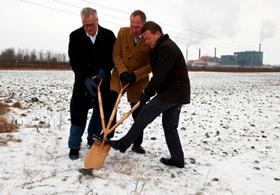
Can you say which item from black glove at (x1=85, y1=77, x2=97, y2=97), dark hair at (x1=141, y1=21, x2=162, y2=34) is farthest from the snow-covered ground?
dark hair at (x1=141, y1=21, x2=162, y2=34)

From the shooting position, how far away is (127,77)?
4.97 m

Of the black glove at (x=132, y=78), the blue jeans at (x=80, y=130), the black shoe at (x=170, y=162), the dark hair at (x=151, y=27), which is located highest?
the dark hair at (x=151, y=27)

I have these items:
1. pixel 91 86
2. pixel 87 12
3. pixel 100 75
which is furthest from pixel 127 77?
pixel 87 12

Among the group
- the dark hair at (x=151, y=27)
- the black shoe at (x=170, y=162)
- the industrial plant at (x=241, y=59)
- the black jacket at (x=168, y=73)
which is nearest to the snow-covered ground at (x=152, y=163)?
the black shoe at (x=170, y=162)

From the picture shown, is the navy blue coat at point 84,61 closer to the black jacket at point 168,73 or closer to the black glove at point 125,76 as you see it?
the black glove at point 125,76

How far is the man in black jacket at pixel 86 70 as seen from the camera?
16.5ft

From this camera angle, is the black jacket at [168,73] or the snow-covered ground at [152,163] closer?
the snow-covered ground at [152,163]

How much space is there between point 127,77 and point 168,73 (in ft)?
2.28

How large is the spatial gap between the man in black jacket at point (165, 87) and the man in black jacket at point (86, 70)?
2.14 ft

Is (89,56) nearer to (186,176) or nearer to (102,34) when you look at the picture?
(102,34)

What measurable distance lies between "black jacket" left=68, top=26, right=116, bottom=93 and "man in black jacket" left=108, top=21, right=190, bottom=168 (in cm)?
79

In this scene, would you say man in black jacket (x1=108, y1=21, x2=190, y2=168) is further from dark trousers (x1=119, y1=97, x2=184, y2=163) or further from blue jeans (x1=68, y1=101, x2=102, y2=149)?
blue jeans (x1=68, y1=101, x2=102, y2=149)

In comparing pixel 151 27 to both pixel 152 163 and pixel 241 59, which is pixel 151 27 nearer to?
pixel 152 163

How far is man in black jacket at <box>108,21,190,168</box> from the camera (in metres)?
4.58
